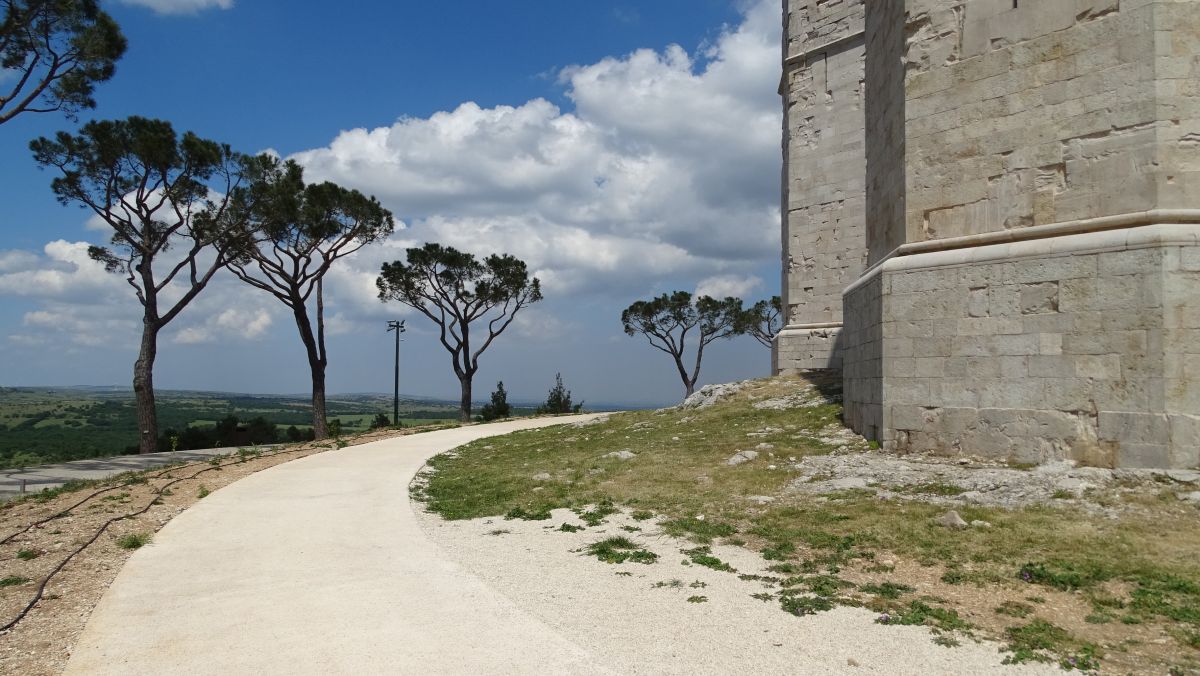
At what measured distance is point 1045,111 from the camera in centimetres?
975

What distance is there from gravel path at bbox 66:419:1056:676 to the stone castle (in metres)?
5.54

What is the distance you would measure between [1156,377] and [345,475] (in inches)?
524

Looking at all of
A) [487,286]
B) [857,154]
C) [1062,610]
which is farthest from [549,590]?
[487,286]

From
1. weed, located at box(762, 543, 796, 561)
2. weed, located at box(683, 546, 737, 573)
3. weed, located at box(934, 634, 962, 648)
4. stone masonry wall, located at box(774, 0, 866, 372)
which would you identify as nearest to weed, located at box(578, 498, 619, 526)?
weed, located at box(683, 546, 737, 573)

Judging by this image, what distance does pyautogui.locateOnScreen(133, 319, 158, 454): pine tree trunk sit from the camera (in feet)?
70.2

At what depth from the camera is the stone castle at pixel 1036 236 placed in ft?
27.9

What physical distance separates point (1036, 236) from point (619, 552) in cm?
777

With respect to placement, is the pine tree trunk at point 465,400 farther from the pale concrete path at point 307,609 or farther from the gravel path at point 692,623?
the gravel path at point 692,623

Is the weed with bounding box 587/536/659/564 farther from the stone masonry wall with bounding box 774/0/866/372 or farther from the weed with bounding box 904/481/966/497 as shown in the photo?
the stone masonry wall with bounding box 774/0/866/372

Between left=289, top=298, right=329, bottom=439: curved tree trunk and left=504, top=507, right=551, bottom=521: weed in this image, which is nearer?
left=504, top=507, right=551, bottom=521: weed

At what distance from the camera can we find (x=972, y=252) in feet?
33.2

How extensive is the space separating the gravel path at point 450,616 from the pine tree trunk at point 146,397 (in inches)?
631

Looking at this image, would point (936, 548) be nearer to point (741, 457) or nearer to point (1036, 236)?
point (741, 457)

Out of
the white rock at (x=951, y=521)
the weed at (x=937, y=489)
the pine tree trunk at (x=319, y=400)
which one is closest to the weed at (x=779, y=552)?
the white rock at (x=951, y=521)
